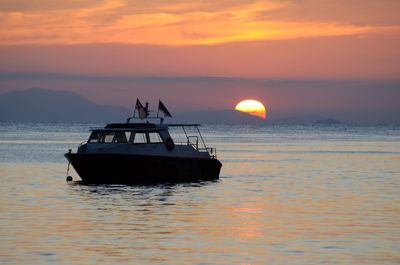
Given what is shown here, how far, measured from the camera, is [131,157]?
47.1 metres

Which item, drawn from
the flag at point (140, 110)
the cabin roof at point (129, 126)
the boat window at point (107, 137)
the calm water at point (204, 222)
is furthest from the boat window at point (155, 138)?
the calm water at point (204, 222)

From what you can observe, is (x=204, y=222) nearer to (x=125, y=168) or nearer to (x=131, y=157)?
(x=131, y=157)

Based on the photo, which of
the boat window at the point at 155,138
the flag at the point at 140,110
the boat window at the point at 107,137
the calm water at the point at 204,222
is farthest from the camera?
the flag at the point at 140,110

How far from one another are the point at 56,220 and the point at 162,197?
33.8ft

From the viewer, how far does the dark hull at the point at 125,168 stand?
47.0 meters

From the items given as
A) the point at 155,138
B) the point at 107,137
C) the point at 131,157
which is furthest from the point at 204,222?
the point at 107,137

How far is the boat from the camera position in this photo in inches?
1854

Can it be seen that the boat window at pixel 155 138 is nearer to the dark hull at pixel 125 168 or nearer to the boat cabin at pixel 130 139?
the boat cabin at pixel 130 139

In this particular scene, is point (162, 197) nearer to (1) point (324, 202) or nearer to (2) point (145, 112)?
(1) point (324, 202)

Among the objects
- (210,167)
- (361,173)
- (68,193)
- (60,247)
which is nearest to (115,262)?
(60,247)

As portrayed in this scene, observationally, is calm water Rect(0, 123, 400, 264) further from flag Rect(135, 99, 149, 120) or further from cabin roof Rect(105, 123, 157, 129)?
flag Rect(135, 99, 149, 120)

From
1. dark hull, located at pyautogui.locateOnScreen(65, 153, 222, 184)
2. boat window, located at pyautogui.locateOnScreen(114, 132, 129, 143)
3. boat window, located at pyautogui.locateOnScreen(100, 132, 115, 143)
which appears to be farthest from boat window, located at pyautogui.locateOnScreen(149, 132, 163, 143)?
boat window, located at pyautogui.locateOnScreen(100, 132, 115, 143)

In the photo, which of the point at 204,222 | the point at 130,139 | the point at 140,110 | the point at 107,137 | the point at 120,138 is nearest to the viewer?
the point at 204,222

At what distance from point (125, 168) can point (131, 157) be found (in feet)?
2.21
